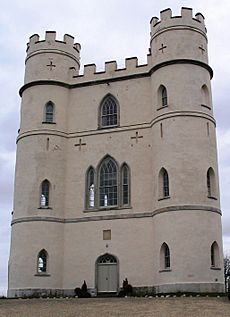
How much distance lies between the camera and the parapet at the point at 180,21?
1281 inches

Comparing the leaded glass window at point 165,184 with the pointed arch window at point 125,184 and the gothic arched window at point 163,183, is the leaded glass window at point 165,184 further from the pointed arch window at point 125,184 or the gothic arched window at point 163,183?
the pointed arch window at point 125,184

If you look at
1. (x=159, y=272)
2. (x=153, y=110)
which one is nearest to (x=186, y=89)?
(x=153, y=110)

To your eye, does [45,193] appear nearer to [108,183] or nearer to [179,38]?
[108,183]

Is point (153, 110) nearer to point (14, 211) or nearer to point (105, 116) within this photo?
point (105, 116)

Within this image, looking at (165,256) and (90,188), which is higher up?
(90,188)

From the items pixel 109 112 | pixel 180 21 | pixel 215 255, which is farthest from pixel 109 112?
pixel 215 255

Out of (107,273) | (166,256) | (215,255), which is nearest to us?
(215,255)

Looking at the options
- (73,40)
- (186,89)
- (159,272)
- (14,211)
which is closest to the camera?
(159,272)

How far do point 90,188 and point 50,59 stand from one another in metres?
9.39

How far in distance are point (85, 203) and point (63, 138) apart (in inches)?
183

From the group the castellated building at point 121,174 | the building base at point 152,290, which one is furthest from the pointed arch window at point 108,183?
the building base at point 152,290

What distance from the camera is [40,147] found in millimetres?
33469

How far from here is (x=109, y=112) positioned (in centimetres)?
3422

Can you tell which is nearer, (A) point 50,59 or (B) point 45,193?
(B) point 45,193
